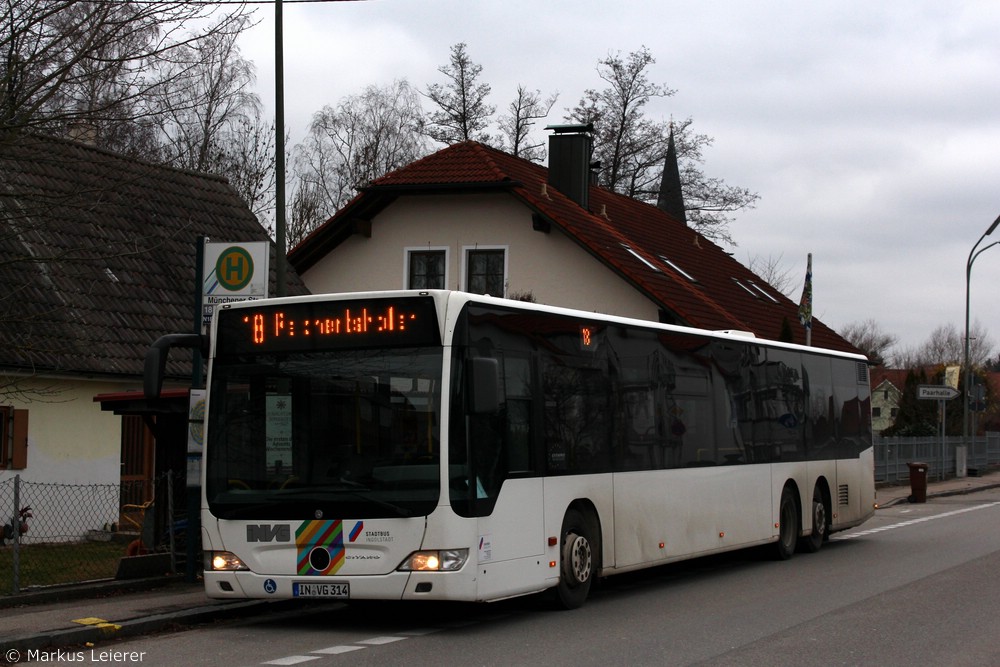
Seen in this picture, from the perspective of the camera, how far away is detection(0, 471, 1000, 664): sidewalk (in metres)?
10.3

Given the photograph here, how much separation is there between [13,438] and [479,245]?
A: 15.8 meters

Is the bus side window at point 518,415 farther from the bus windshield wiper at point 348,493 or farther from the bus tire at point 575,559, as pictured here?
the bus windshield wiper at point 348,493

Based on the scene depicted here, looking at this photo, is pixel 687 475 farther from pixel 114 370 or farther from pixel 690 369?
pixel 114 370

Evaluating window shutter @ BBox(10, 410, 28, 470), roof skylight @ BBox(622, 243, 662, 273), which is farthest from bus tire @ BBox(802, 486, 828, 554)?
roof skylight @ BBox(622, 243, 662, 273)

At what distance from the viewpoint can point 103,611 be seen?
11977mm

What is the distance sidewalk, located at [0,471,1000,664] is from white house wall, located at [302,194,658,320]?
1924 centimetres

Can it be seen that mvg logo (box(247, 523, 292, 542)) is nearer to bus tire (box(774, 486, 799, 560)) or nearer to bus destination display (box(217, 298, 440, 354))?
bus destination display (box(217, 298, 440, 354))

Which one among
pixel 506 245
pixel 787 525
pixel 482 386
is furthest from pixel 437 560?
pixel 506 245

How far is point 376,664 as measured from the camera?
9.54 meters

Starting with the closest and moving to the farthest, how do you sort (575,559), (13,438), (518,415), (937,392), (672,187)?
(518,415), (575,559), (13,438), (937,392), (672,187)

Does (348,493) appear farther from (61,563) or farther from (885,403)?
(885,403)

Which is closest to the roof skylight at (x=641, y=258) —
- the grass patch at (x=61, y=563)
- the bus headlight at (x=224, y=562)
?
the grass patch at (x=61, y=563)

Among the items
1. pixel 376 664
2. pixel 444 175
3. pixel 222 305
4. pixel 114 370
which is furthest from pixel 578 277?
pixel 376 664

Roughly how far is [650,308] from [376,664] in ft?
75.7
